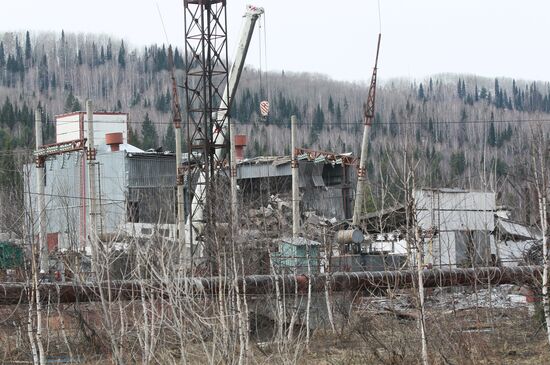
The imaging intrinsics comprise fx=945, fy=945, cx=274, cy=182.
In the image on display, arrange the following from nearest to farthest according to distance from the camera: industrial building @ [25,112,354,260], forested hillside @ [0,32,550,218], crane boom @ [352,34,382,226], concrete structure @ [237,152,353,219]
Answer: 1. crane boom @ [352,34,382,226]
2. industrial building @ [25,112,354,260]
3. concrete structure @ [237,152,353,219]
4. forested hillside @ [0,32,550,218]

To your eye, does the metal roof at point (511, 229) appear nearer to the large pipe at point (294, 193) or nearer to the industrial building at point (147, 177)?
the industrial building at point (147, 177)

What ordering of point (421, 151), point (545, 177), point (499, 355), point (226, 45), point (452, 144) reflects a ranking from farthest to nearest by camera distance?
A: point (452, 144), point (226, 45), point (499, 355), point (421, 151), point (545, 177)

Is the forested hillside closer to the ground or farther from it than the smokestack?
farther from it

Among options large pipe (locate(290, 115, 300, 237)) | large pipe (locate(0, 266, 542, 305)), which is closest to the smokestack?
large pipe (locate(290, 115, 300, 237))

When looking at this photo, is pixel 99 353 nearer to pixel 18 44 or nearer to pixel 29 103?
pixel 29 103

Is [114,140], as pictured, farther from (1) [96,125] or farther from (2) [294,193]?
(2) [294,193]

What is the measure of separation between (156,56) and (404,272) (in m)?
152

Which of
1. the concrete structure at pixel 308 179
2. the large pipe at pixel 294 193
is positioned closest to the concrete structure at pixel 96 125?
the concrete structure at pixel 308 179

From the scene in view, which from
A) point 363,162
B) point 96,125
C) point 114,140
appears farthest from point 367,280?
point 96,125

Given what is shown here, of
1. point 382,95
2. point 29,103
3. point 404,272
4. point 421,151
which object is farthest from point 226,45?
point 382,95

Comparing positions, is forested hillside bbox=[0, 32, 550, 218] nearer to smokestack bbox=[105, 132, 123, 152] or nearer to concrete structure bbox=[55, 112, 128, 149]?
concrete structure bbox=[55, 112, 128, 149]

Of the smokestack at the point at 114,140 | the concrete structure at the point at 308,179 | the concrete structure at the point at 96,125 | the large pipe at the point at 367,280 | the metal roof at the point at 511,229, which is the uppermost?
the concrete structure at the point at 96,125

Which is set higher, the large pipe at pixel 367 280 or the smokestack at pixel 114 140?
the smokestack at pixel 114 140

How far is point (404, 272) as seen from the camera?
842 inches
